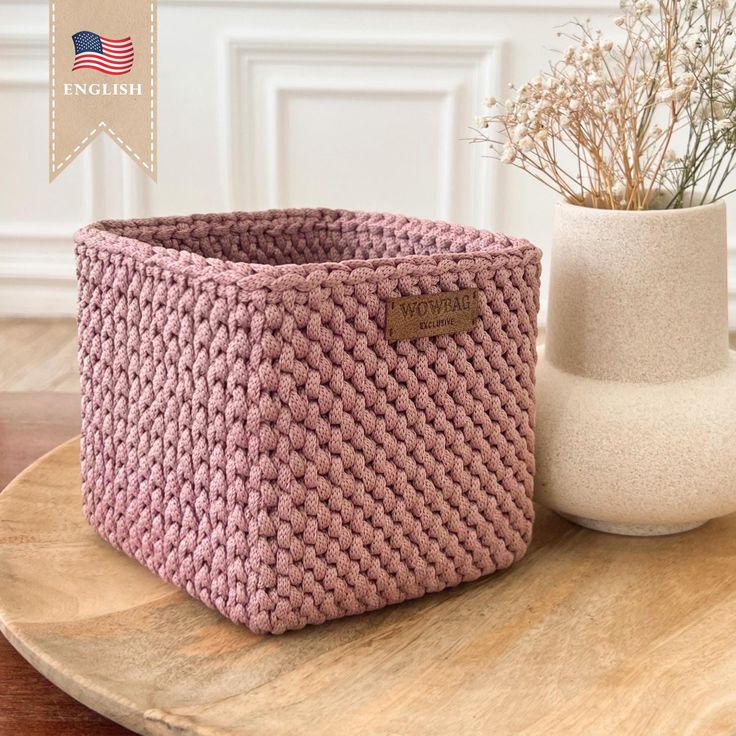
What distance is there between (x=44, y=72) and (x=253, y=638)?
1.98 meters

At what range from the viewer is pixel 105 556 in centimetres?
67

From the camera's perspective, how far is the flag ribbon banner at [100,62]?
1216 mm

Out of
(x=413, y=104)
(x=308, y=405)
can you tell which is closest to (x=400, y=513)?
(x=308, y=405)

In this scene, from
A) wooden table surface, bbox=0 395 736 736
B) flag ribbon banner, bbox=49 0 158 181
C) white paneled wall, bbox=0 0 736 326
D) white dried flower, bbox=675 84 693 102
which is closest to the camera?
wooden table surface, bbox=0 395 736 736

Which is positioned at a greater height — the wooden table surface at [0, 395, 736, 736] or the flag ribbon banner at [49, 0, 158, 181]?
the flag ribbon banner at [49, 0, 158, 181]

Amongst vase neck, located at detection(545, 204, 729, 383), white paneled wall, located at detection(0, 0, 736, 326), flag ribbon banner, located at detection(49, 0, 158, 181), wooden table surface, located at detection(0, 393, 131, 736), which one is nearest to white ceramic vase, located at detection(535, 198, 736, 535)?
vase neck, located at detection(545, 204, 729, 383)

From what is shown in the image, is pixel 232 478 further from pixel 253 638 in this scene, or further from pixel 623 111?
pixel 623 111

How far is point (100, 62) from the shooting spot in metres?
1.22

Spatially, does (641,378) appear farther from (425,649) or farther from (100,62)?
(100,62)

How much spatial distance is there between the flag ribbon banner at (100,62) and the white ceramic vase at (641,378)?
1.50ft

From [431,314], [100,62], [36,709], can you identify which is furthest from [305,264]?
[100,62]

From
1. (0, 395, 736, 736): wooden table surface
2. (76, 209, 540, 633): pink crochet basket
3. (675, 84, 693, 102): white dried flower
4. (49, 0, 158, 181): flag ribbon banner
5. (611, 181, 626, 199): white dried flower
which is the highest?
(49, 0, 158, 181): flag ribbon banner

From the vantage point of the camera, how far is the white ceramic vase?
0.67 metres

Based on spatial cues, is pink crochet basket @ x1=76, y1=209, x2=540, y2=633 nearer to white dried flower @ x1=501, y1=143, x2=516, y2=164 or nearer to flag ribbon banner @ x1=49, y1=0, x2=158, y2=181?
white dried flower @ x1=501, y1=143, x2=516, y2=164
